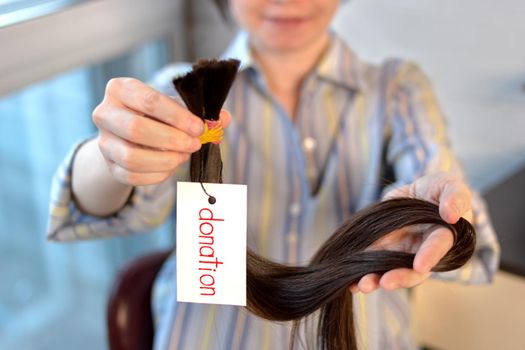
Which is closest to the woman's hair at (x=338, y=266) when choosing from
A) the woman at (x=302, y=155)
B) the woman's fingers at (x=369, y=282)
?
the woman's fingers at (x=369, y=282)

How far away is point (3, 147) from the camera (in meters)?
1.12

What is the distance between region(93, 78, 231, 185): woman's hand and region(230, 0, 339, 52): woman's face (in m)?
0.30

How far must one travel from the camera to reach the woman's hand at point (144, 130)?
45 cm

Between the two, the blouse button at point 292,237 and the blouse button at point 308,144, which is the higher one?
the blouse button at point 308,144

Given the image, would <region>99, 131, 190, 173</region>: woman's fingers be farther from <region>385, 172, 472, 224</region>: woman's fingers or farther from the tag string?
<region>385, 172, 472, 224</region>: woman's fingers

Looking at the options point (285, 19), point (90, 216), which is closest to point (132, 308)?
point (90, 216)

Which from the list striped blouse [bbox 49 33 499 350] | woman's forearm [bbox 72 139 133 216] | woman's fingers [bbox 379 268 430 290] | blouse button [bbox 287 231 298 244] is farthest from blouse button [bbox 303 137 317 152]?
woman's fingers [bbox 379 268 430 290]

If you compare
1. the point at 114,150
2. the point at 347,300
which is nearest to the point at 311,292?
the point at 347,300

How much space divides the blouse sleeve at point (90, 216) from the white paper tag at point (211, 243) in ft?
0.74

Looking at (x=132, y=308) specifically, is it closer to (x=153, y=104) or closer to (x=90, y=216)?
(x=90, y=216)

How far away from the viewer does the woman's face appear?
0.73m

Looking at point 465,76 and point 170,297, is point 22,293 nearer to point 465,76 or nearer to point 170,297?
point 170,297

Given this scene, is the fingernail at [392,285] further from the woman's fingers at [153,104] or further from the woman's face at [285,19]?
the woman's face at [285,19]

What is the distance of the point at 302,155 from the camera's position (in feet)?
2.65
